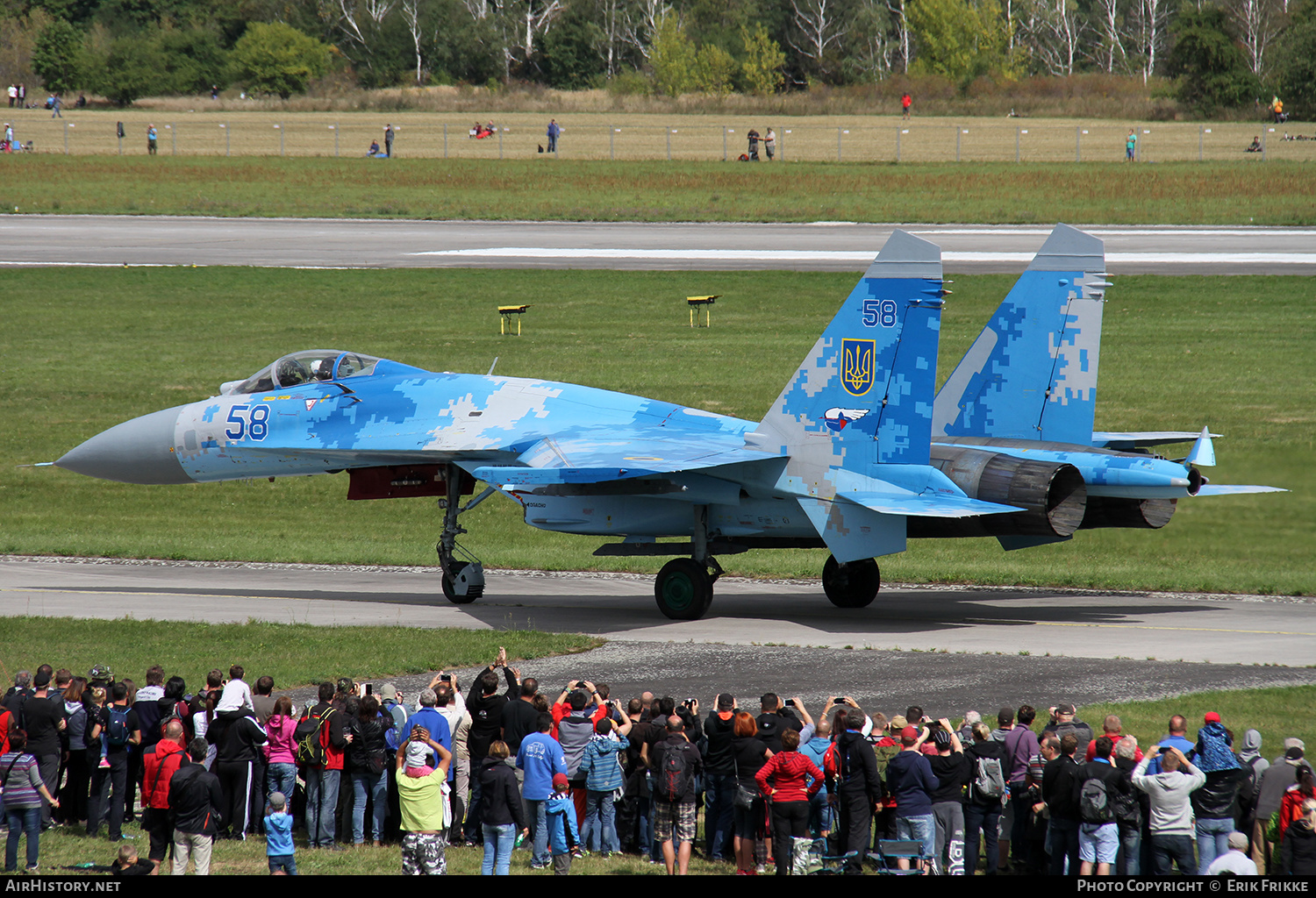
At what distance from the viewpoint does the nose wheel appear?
21.3 metres

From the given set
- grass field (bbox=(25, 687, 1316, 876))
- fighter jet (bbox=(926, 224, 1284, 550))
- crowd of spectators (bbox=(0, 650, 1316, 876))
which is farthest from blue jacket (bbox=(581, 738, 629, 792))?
fighter jet (bbox=(926, 224, 1284, 550))

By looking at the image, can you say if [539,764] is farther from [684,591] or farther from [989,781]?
[684,591]

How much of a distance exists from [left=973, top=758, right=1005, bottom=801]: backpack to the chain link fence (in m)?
64.1

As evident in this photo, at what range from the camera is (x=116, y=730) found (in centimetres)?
1284

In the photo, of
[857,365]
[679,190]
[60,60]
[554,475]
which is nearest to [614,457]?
[554,475]

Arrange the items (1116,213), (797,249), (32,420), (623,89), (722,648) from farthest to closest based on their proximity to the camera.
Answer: (623,89), (1116,213), (797,249), (32,420), (722,648)

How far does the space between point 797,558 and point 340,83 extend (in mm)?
111669

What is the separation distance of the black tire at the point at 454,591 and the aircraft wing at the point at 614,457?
2010 mm

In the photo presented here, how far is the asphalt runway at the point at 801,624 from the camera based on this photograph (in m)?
16.8

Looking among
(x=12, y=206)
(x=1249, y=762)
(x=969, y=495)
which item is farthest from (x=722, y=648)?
(x=12, y=206)

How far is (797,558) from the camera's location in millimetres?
27312

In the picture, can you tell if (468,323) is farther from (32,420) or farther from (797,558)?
(797,558)

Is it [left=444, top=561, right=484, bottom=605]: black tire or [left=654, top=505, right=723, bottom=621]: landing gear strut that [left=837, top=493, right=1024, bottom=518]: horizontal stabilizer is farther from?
[left=444, top=561, right=484, bottom=605]: black tire

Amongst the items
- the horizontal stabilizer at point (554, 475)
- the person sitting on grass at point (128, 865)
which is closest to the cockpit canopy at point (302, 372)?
the horizontal stabilizer at point (554, 475)
